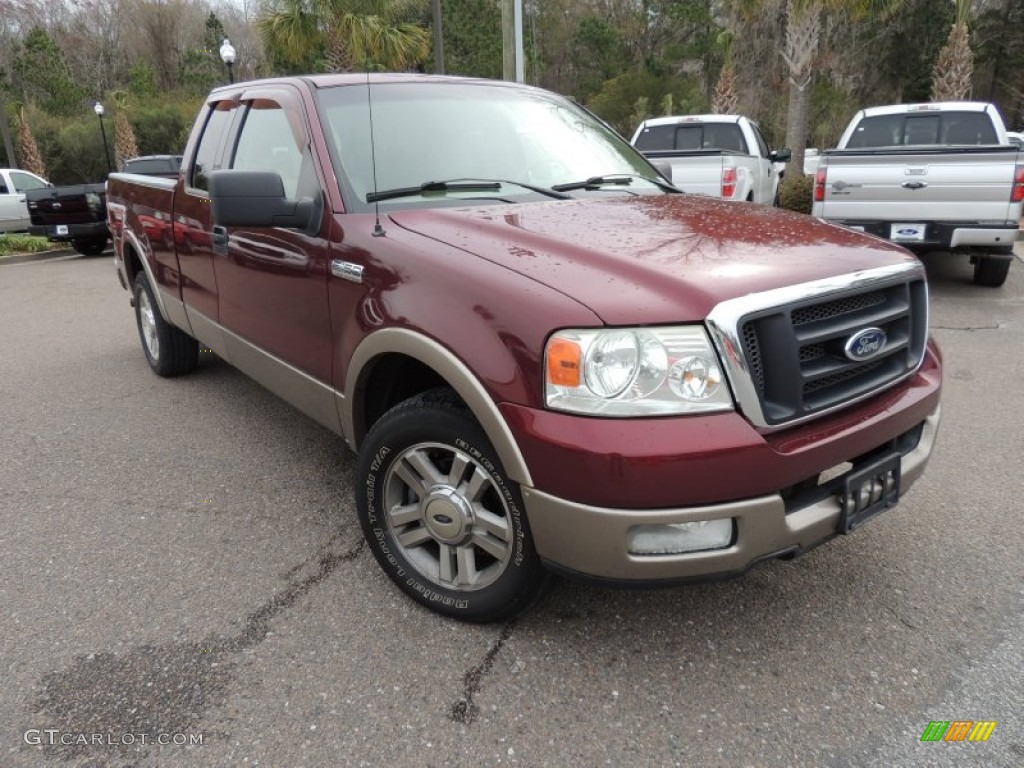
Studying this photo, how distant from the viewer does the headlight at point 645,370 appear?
2.08 m

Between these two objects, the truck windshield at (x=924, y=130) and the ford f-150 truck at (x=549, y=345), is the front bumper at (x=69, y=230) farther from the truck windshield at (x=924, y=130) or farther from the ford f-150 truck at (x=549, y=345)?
the truck windshield at (x=924, y=130)

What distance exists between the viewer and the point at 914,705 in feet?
7.47

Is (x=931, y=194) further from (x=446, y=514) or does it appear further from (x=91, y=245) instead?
(x=91, y=245)

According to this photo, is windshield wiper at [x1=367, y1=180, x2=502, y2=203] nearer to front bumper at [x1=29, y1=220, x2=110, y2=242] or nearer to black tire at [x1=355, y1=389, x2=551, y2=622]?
black tire at [x1=355, y1=389, x2=551, y2=622]

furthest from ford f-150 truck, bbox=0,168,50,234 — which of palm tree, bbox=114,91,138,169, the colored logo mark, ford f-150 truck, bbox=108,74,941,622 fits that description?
the colored logo mark

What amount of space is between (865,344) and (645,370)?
806 millimetres

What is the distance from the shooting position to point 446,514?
255 centimetres

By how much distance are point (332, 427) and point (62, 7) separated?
62264 millimetres

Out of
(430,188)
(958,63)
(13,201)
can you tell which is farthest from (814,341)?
(958,63)

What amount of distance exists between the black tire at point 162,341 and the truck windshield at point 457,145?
282 centimetres

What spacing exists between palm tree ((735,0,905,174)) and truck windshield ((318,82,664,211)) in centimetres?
1396

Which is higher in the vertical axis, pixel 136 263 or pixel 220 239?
pixel 220 239

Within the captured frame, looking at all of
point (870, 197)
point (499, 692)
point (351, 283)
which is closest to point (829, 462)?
point (499, 692)

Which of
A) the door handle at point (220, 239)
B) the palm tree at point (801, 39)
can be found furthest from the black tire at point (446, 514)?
the palm tree at point (801, 39)
